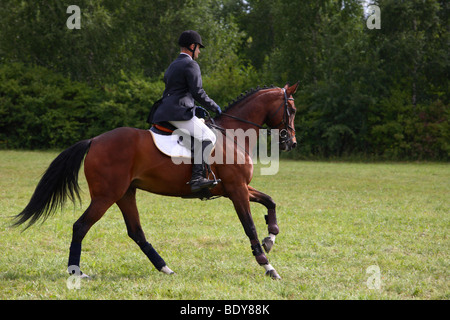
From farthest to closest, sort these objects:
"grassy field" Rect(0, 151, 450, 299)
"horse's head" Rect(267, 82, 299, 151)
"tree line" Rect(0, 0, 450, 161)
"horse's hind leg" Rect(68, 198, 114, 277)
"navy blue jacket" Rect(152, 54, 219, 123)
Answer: "tree line" Rect(0, 0, 450, 161)
"horse's head" Rect(267, 82, 299, 151)
"navy blue jacket" Rect(152, 54, 219, 123)
"horse's hind leg" Rect(68, 198, 114, 277)
"grassy field" Rect(0, 151, 450, 299)

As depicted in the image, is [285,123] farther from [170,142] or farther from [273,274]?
[273,274]

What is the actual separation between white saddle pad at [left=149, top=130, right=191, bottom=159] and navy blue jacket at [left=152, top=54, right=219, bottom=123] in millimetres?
211

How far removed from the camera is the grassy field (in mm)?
5230

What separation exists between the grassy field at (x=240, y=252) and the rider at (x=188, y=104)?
1.29m

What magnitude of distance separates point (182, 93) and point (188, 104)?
6.7 inches

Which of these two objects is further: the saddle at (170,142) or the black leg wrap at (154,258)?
the black leg wrap at (154,258)

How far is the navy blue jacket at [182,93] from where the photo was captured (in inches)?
233

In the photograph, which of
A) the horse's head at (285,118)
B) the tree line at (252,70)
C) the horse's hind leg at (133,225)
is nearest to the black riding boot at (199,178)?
the horse's hind leg at (133,225)

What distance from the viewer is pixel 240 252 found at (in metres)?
7.19

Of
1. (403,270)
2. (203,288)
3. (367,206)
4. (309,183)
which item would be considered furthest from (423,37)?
(203,288)

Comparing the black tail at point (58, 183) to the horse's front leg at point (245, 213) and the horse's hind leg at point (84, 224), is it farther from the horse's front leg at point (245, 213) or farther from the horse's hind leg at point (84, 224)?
the horse's front leg at point (245, 213)

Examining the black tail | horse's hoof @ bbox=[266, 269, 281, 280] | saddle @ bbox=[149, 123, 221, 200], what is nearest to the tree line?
saddle @ bbox=[149, 123, 221, 200]

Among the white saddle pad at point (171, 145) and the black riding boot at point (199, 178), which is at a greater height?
the white saddle pad at point (171, 145)

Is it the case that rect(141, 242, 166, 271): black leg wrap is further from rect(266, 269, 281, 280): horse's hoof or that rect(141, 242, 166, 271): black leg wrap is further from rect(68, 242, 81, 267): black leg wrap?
rect(266, 269, 281, 280): horse's hoof
